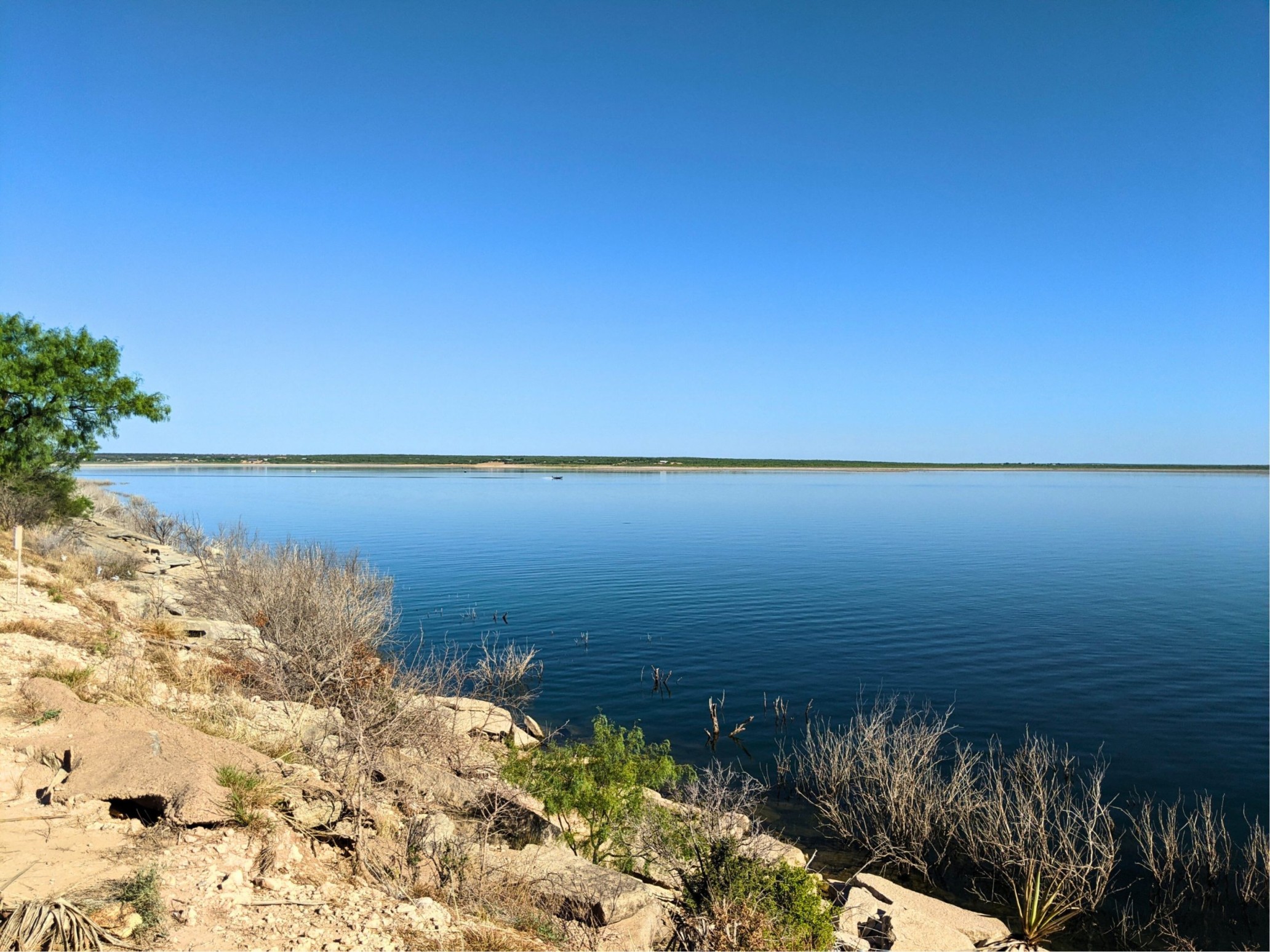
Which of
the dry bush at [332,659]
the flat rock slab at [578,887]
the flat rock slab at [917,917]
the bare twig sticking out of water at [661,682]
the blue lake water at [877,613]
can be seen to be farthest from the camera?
the bare twig sticking out of water at [661,682]

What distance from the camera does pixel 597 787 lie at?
37.1ft

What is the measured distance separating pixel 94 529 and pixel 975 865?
41.3m

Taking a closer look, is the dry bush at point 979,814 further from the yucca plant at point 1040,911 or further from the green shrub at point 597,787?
the green shrub at point 597,787

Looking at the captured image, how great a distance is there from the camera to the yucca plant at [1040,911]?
10.9 m

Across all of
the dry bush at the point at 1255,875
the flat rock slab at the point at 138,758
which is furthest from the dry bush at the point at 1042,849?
the flat rock slab at the point at 138,758

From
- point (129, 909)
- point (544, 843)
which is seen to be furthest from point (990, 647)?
point (129, 909)

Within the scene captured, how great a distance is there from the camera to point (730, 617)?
99.1ft

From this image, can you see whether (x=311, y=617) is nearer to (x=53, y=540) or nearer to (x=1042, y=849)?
(x=53, y=540)

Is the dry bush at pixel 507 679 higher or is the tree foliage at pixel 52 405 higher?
the tree foliage at pixel 52 405

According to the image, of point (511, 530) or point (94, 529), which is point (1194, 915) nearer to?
point (94, 529)

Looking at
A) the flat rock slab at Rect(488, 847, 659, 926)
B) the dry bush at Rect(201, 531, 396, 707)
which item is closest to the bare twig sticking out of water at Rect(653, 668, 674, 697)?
the dry bush at Rect(201, 531, 396, 707)

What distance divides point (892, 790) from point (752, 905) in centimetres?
644

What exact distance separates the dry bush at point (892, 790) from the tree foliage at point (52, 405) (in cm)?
3294

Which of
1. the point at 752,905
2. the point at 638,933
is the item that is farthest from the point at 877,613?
the point at 638,933
